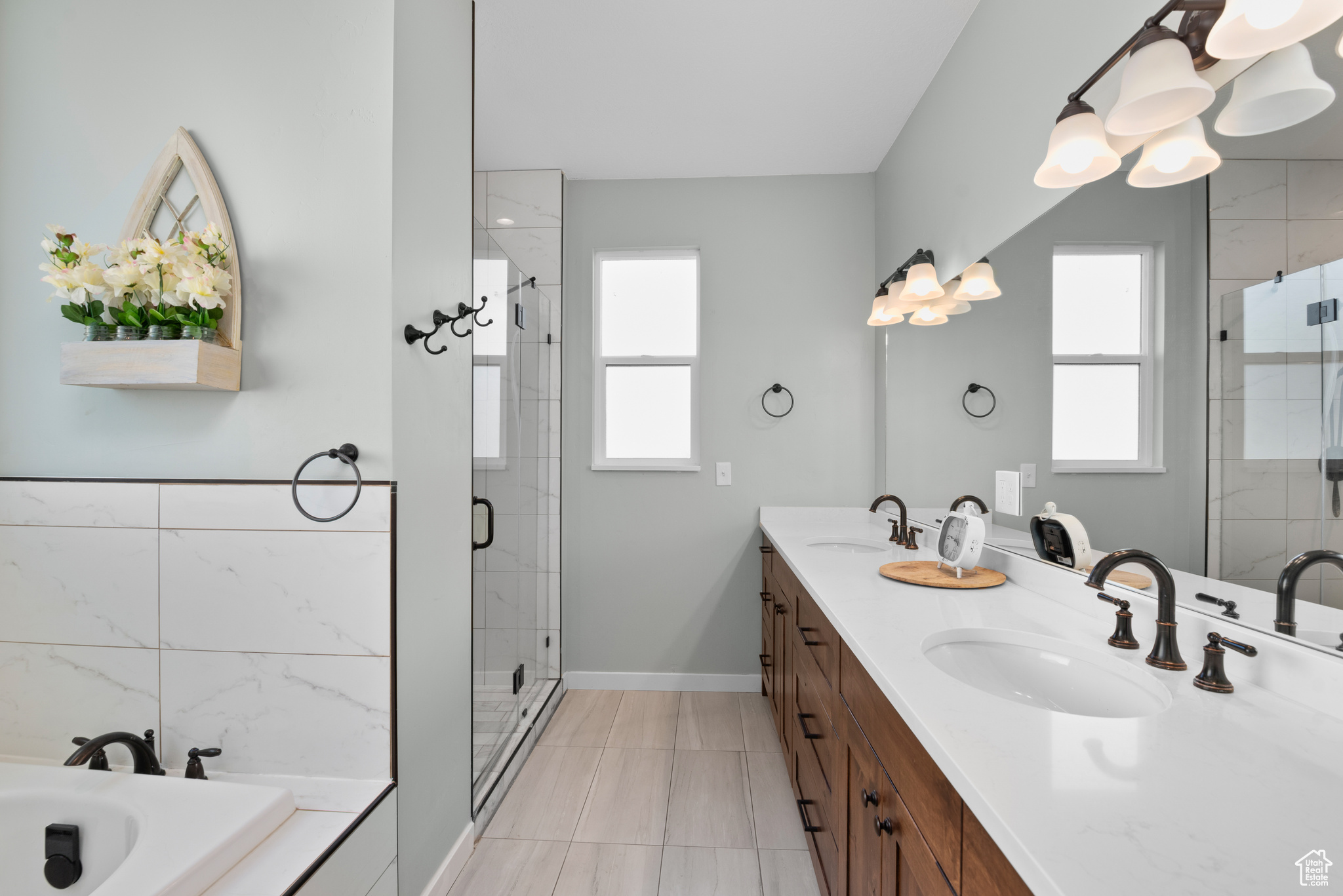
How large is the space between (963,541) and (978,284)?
2.84ft

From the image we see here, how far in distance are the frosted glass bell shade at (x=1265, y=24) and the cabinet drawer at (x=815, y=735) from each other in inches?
59.7

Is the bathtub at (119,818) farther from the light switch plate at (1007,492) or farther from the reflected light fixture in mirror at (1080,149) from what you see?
the reflected light fixture in mirror at (1080,149)

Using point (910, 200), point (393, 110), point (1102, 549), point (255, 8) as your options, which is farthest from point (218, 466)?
point (910, 200)

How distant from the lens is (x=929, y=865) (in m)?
0.80

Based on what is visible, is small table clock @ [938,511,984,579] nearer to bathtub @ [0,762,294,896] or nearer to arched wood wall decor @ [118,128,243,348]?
bathtub @ [0,762,294,896]

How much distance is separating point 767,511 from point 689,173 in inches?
71.7

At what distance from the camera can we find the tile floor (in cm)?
167

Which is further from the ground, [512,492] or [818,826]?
[512,492]

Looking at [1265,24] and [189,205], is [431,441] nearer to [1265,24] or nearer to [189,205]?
[189,205]

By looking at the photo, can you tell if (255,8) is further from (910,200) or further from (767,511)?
(767,511)

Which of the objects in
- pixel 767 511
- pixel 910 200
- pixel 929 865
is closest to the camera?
pixel 929 865

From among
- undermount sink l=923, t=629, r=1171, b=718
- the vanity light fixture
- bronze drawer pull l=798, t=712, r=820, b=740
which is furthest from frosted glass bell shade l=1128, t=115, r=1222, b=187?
bronze drawer pull l=798, t=712, r=820, b=740

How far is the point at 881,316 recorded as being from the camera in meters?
2.50

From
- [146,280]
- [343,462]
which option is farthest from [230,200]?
[343,462]
